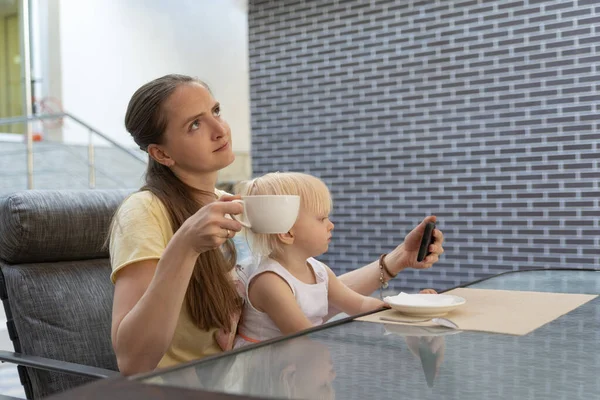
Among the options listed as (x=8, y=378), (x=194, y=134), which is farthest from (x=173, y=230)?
(x=8, y=378)

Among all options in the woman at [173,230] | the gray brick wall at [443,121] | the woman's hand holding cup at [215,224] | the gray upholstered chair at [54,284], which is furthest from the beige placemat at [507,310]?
the gray brick wall at [443,121]

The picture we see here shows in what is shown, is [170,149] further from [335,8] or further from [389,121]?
[335,8]

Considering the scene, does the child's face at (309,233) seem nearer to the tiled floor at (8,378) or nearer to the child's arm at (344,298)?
the child's arm at (344,298)

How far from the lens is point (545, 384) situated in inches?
28.5

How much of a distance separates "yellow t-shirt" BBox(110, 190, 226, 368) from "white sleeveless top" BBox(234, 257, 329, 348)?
0.22 feet

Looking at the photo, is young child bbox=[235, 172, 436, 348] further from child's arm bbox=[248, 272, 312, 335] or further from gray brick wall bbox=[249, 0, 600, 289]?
gray brick wall bbox=[249, 0, 600, 289]

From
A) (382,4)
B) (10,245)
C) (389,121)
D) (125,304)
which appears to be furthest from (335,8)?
(125,304)

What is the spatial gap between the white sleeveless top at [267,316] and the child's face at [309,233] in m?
0.06

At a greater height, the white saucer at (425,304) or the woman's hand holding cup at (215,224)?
the woman's hand holding cup at (215,224)

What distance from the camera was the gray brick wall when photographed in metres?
4.09

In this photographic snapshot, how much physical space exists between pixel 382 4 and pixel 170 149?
3.76 meters

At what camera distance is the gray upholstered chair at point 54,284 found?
1.52 m

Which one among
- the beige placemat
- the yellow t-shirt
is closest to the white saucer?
the beige placemat

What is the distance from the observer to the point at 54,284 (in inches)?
62.9
